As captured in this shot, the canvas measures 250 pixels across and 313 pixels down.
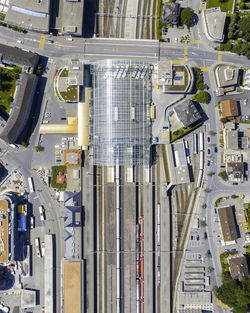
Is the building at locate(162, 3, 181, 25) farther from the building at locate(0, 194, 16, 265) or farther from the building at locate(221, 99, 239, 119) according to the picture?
the building at locate(0, 194, 16, 265)

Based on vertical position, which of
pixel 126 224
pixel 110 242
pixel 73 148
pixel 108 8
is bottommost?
pixel 110 242

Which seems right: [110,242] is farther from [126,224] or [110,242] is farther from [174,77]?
[174,77]

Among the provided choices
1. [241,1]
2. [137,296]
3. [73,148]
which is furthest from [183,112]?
[137,296]

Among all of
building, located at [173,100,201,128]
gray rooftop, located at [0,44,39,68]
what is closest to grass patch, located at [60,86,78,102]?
gray rooftop, located at [0,44,39,68]

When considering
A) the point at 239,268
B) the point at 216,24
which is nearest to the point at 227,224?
the point at 239,268

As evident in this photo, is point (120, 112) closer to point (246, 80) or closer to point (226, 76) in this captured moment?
point (226, 76)
